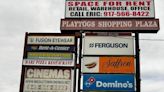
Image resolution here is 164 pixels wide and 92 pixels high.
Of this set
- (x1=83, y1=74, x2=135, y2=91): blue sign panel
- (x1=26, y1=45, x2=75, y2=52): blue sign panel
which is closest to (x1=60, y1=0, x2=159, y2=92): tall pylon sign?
(x1=83, y1=74, x2=135, y2=91): blue sign panel

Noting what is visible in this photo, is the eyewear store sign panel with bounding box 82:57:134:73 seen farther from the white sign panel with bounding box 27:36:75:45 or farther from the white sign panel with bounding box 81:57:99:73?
the white sign panel with bounding box 27:36:75:45

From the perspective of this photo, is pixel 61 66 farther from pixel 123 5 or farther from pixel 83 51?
pixel 123 5

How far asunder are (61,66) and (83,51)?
1542 mm

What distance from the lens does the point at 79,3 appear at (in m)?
22.1

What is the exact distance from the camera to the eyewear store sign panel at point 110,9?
21609 mm

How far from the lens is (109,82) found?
66.3ft

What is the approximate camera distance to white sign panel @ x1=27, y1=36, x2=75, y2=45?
2094cm

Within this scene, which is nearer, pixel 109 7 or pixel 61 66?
pixel 61 66

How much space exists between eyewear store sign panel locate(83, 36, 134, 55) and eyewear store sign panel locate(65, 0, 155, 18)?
1458 mm

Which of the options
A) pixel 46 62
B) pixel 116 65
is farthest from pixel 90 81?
pixel 46 62

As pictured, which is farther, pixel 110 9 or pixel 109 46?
pixel 110 9

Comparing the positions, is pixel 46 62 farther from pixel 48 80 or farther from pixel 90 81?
pixel 90 81

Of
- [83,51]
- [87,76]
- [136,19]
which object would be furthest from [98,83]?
[136,19]

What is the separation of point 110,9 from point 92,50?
273 cm
